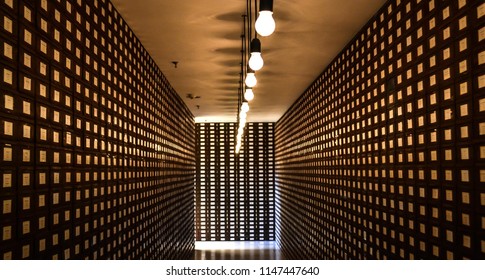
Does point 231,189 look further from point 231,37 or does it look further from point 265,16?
point 265,16

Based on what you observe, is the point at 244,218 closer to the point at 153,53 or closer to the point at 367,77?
the point at 153,53

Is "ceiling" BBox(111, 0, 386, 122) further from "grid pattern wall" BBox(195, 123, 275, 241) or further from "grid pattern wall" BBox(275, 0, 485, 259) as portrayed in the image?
"grid pattern wall" BBox(195, 123, 275, 241)

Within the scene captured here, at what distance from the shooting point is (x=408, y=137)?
4816 mm

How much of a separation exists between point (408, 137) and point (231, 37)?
10.3ft

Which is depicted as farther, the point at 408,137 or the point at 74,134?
the point at 408,137

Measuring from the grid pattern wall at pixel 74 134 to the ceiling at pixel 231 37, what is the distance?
462 millimetres

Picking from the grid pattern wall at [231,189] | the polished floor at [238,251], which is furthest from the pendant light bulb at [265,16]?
the grid pattern wall at [231,189]

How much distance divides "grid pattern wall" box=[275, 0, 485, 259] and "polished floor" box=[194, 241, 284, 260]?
7663mm

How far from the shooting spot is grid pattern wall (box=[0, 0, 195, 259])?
10.3 feet

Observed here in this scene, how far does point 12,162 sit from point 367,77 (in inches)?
187

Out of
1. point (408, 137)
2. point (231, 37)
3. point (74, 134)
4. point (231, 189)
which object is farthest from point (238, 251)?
point (74, 134)

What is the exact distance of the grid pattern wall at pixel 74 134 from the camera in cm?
→ 314

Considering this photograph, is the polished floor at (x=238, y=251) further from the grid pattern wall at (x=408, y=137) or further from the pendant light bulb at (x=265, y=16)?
the pendant light bulb at (x=265, y=16)

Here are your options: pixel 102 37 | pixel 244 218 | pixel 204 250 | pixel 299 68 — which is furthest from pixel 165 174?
pixel 244 218
